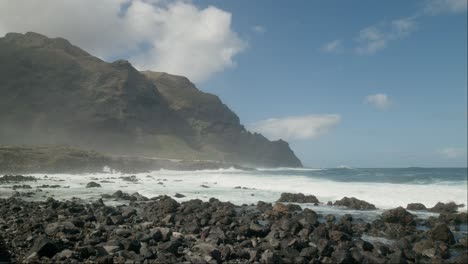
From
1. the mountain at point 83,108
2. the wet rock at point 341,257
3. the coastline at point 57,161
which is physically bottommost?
the wet rock at point 341,257

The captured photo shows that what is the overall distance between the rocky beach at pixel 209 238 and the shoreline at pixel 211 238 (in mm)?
35

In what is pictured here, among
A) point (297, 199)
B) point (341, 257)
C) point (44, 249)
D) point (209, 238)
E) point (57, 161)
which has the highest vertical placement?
point (57, 161)

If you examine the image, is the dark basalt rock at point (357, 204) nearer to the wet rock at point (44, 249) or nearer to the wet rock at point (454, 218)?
the wet rock at point (454, 218)

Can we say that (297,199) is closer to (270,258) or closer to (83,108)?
(270,258)

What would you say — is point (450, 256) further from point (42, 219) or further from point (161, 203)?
point (42, 219)

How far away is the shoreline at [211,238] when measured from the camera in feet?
41.5

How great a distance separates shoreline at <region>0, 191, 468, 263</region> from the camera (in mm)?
12641

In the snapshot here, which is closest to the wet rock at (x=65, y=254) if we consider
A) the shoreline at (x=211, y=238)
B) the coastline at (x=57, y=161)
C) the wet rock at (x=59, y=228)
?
the shoreline at (x=211, y=238)

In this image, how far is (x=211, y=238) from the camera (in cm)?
1550

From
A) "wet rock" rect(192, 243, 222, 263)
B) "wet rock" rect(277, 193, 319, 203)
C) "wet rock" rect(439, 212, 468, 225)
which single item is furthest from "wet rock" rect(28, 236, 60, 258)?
"wet rock" rect(277, 193, 319, 203)

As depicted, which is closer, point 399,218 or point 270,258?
point 270,258

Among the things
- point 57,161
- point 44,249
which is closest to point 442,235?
point 44,249

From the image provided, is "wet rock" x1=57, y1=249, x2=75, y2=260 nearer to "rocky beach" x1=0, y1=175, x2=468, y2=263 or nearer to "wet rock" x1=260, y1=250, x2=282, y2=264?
"rocky beach" x1=0, y1=175, x2=468, y2=263

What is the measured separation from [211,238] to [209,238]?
12cm
